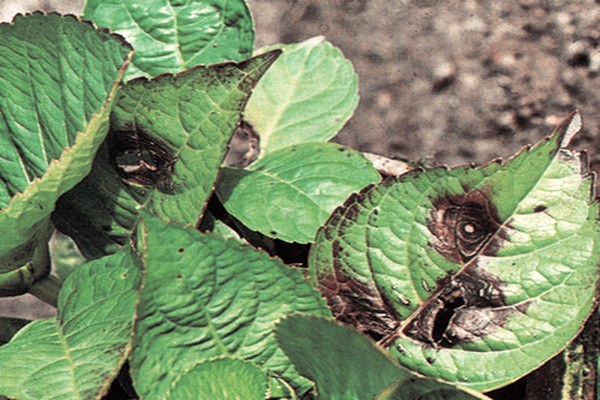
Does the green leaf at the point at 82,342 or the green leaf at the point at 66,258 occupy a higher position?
the green leaf at the point at 82,342

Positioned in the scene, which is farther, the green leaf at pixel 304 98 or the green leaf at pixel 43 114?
the green leaf at pixel 304 98

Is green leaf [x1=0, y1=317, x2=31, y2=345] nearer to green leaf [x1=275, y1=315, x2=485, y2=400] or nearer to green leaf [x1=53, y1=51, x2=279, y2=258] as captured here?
green leaf [x1=53, y1=51, x2=279, y2=258]

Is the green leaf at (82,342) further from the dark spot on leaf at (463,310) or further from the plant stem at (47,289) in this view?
the dark spot on leaf at (463,310)

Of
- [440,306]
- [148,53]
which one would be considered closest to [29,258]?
[148,53]

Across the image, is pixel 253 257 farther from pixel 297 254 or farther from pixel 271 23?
pixel 271 23

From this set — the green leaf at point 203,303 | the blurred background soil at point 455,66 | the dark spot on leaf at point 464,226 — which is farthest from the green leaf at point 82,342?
the blurred background soil at point 455,66

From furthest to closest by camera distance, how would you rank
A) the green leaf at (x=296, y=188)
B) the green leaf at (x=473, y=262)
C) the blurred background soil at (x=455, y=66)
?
the blurred background soil at (x=455, y=66), the green leaf at (x=296, y=188), the green leaf at (x=473, y=262)

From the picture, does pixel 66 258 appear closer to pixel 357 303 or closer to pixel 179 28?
pixel 179 28
